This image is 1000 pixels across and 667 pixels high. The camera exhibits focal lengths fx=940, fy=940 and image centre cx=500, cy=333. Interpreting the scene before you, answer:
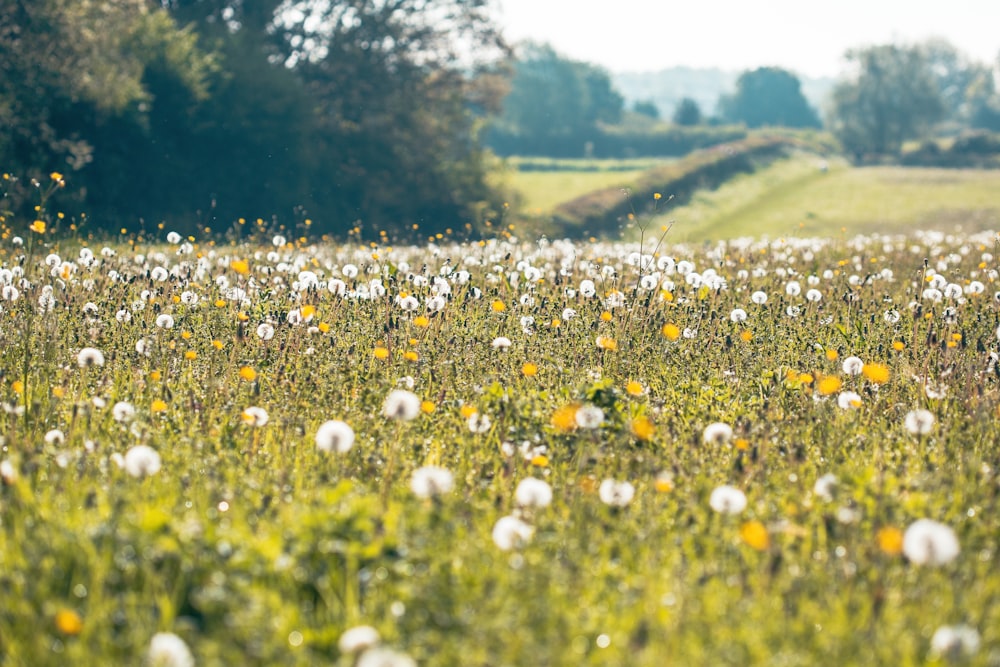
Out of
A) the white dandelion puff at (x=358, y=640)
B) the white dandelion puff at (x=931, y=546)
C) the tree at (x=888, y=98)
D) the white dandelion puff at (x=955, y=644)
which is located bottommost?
the white dandelion puff at (x=955, y=644)

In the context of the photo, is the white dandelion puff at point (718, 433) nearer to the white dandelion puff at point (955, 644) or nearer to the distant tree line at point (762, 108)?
the white dandelion puff at point (955, 644)

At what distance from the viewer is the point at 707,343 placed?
6.50 meters

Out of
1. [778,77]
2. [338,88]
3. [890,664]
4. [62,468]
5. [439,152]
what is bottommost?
[890,664]

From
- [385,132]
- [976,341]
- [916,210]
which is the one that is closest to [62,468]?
[976,341]

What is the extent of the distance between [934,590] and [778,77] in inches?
6588

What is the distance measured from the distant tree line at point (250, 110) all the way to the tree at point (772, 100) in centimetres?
13111

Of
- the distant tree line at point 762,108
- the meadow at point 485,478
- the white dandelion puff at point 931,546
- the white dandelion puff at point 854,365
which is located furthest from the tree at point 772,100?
the white dandelion puff at point 931,546

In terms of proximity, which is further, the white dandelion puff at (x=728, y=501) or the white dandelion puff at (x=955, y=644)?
the white dandelion puff at (x=728, y=501)

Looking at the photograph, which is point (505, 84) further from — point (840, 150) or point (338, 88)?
point (840, 150)

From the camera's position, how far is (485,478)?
4410mm

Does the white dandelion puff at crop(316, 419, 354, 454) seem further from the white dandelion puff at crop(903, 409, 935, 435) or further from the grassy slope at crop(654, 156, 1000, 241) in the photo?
the grassy slope at crop(654, 156, 1000, 241)

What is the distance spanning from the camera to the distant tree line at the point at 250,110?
2089 centimetres

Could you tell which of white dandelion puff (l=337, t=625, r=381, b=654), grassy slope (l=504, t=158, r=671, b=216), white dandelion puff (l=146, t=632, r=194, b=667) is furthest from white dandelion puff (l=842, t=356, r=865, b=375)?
grassy slope (l=504, t=158, r=671, b=216)

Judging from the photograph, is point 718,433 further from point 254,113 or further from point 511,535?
point 254,113
